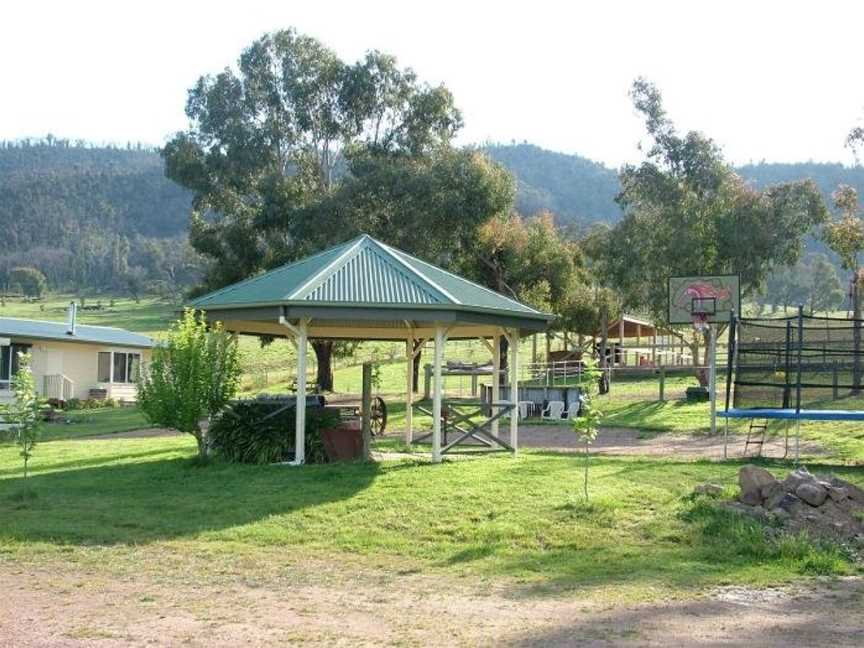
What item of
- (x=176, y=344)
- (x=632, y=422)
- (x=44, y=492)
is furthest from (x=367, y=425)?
(x=632, y=422)

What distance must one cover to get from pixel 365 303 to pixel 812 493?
265 inches

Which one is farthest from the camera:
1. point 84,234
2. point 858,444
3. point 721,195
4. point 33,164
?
point 33,164

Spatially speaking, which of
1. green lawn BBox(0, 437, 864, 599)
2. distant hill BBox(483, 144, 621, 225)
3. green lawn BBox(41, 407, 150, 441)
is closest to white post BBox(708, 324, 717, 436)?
green lawn BBox(0, 437, 864, 599)

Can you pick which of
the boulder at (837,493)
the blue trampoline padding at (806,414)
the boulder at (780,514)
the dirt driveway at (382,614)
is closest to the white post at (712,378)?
the blue trampoline padding at (806,414)

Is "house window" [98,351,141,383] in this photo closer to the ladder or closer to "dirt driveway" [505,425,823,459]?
"dirt driveway" [505,425,823,459]

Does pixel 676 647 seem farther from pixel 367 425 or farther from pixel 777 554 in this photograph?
pixel 367 425

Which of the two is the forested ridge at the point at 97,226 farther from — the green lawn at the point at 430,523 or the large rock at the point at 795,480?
the large rock at the point at 795,480

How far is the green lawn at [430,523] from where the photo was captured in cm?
1027

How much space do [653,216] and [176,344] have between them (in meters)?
22.8

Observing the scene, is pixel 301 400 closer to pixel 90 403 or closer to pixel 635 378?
pixel 90 403

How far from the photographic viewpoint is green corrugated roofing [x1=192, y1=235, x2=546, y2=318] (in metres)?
15.6

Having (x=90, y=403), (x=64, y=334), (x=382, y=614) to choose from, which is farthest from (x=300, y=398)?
(x=64, y=334)

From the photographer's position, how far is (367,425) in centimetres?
1614

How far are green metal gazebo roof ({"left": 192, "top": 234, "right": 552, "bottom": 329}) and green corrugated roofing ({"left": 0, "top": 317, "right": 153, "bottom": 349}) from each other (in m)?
20.4
